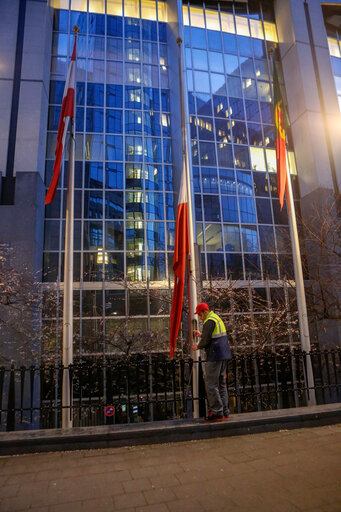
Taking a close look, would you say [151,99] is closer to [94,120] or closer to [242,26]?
[94,120]

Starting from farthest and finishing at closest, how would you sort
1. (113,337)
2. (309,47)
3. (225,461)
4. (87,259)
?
(309,47), (87,259), (113,337), (225,461)

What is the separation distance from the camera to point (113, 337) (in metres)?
16.2

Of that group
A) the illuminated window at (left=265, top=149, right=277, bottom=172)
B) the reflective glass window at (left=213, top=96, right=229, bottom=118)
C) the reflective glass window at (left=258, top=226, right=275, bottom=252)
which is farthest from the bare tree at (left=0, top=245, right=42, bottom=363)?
the illuminated window at (left=265, top=149, right=277, bottom=172)

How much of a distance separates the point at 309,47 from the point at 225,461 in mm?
27408

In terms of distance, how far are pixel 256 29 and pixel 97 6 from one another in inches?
458

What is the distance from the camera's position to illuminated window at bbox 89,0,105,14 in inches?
939

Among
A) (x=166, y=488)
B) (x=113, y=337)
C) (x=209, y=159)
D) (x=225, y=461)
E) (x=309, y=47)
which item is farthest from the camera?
(x=309, y=47)

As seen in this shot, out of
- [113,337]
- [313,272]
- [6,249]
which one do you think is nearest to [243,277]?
[313,272]

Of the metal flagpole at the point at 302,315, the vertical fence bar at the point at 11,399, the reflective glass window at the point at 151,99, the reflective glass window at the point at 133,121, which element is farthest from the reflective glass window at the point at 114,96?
the vertical fence bar at the point at 11,399

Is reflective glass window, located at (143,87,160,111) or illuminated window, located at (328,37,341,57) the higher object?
illuminated window, located at (328,37,341,57)

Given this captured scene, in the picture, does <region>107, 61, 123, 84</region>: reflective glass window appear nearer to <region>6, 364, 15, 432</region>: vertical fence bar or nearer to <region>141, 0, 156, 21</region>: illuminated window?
<region>141, 0, 156, 21</region>: illuminated window

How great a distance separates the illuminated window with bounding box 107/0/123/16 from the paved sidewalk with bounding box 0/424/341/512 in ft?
91.3

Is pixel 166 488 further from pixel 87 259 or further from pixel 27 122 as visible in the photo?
pixel 27 122

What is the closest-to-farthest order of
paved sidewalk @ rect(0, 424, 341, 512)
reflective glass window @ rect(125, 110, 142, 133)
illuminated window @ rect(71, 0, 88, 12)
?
1. paved sidewalk @ rect(0, 424, 341, 512)
2. reflective glass window @ rect(125, 110, 142, 133)
3. illuminated window @ rect(71, 0, 88, 12)
